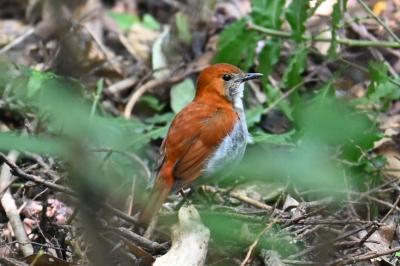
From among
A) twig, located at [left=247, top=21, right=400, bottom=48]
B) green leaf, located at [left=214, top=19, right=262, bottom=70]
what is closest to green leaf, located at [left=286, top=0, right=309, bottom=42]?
twig, located at [left=247, top=21, right=400, bottom=48]

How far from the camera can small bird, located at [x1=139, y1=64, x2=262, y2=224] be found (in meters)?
4.56

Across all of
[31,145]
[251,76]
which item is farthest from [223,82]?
[31,145]

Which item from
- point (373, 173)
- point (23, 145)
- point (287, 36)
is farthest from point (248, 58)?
point (23, 145)

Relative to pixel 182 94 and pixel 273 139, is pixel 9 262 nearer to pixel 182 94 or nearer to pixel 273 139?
pixel 273 139

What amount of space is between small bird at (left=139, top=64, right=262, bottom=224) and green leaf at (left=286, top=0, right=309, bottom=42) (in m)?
0.78

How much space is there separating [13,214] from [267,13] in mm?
2427

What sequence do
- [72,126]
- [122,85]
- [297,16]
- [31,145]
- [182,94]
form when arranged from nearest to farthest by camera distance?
[72,126], [31,145], [297,16], [182,94], [122,85]

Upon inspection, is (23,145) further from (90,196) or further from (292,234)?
(292,234)

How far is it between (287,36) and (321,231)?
6.50 feet

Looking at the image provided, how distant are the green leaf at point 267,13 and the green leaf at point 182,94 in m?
0.88

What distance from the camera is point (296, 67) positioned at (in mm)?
5723

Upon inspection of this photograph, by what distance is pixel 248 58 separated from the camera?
5.95 meters

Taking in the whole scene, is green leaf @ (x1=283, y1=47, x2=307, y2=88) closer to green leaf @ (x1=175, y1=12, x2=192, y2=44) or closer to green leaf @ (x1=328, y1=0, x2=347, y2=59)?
green leaf @ (x1=328, y1=0, x2=347, y2=59)

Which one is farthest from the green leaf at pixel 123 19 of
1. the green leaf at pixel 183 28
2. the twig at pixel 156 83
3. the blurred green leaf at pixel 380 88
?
the blurred green leaf at pixel 380 88
